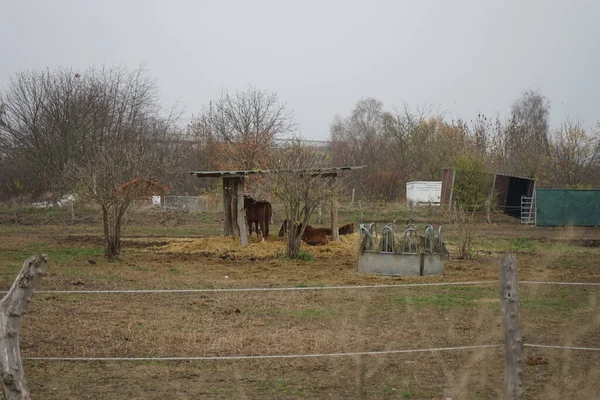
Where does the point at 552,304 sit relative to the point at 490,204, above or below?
below

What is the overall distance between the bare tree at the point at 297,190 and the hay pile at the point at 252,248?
846 millimetres

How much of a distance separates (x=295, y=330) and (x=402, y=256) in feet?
19.0

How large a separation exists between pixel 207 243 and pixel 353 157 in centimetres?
3789

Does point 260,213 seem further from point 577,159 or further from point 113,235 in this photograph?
point 577,159

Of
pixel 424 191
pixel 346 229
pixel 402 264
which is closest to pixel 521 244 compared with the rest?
pixel 346 229

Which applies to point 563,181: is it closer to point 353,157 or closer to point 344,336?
point 353,157

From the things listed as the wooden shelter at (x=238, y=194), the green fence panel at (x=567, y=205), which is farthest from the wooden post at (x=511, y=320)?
the green fence panel at (x=567, y=205)

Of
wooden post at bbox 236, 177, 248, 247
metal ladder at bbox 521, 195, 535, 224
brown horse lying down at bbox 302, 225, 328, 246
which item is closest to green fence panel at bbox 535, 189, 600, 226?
metal ladder at bbox 521, 195, 535, 224

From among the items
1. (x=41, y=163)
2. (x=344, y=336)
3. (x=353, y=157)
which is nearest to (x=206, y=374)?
(x=344, y=336)

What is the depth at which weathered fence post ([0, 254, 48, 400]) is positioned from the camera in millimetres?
5285

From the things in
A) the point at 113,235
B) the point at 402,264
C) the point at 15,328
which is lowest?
the point at 402,264

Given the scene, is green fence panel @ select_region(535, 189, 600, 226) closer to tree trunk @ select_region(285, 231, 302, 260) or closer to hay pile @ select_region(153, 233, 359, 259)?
hay pile @ select_region(153, 233, 359, 259)

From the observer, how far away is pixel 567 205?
3266cm

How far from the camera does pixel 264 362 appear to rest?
25.7ft
